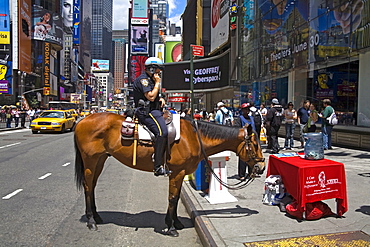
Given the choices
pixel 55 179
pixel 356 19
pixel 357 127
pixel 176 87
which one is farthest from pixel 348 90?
pixel 176 87

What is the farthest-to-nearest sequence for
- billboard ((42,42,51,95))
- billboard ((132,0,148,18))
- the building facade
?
billboard ((132,0,148,18)) → billboard ((42,42,51,95)) → the building facade

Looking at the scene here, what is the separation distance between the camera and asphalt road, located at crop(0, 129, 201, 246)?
4.88 m

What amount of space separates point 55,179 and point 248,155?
5.80 meters

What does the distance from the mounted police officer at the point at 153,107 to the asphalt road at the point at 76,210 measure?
1.02 m

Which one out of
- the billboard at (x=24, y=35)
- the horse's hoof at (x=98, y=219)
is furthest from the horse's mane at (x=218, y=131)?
the billboard at (x=24, y=35)

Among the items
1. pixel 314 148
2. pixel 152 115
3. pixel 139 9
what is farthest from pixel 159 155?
pixel 139 9

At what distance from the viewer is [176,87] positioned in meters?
48.9

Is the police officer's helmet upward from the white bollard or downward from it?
upward

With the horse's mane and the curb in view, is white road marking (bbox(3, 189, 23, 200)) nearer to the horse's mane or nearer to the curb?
the curb

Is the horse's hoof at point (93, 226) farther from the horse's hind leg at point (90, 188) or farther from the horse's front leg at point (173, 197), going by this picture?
the horse's front leg at point (173, 197)

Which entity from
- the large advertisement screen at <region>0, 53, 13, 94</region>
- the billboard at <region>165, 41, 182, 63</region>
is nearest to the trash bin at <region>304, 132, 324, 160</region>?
the large advertisement screen at <region>0, 53, 13, 94</region>

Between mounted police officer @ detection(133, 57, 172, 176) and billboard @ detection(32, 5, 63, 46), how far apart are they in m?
83.9

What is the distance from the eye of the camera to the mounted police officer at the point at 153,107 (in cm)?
495

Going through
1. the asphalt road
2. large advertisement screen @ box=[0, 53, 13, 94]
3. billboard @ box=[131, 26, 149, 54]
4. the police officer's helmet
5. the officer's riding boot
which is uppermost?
billboard @ box=[131, 26, 149, 54]
